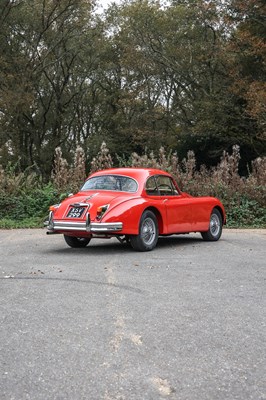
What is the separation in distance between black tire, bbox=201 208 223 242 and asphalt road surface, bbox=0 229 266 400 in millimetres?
3259

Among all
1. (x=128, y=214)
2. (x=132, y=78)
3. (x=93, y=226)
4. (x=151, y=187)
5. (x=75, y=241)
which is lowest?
(x=75, y=241)

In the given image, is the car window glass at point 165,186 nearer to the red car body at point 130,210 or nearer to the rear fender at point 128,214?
the red car body at point 130,210

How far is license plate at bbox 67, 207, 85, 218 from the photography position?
9266mm

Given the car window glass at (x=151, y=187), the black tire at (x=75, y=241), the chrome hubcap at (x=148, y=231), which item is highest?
the car window glass at (x=151, y=187)

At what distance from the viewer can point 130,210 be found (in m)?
9.22

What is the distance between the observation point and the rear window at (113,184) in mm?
10023

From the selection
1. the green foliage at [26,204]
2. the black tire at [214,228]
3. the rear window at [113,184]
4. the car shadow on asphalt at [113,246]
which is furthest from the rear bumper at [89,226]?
the green foliage at [26,204]

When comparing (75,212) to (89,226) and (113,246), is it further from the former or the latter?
(113,246)

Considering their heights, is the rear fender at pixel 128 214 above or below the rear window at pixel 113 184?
below

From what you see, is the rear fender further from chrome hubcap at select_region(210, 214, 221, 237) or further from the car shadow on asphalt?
chrome hubcap at select_region(210, 214, 221, 237)

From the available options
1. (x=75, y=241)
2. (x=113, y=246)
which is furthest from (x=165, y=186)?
(x=75, y=241)

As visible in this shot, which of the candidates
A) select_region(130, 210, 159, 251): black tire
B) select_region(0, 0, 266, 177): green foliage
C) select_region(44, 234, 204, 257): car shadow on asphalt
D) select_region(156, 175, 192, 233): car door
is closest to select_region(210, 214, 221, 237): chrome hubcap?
select_region(44, 234, 204, 257): car shadow on asphalt

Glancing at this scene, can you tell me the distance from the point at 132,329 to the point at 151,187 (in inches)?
243

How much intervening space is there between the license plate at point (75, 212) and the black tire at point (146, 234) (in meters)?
1.04
